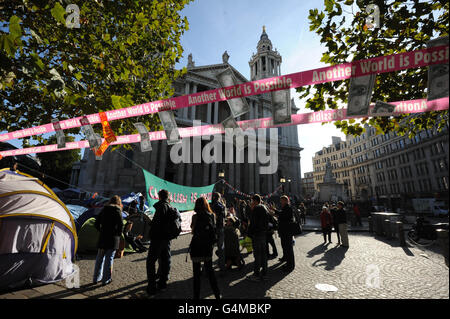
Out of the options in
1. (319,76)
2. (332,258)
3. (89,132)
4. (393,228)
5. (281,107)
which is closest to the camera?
(319,76)

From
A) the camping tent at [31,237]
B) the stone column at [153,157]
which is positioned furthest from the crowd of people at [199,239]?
the stone column at [153,157]

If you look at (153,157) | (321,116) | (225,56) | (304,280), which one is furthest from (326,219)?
(225,56)

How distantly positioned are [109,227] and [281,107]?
4590 mm

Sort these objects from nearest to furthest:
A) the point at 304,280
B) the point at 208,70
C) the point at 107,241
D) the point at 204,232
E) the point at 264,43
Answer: the point at 204,232, the point at 107,241, the point at 304,280, the point at 208,70, the point at 264,43

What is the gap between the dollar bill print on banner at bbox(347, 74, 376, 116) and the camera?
10.8 ft

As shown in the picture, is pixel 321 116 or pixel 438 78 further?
pixel 321 116

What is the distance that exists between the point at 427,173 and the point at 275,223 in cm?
5498

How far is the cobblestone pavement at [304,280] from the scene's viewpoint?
155 inches

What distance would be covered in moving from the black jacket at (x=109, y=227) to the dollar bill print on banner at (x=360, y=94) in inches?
208

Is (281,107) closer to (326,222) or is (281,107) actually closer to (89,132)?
(89,132)

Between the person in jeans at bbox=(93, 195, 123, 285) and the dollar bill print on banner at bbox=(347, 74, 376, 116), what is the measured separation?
532cm

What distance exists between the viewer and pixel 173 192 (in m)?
11.8
